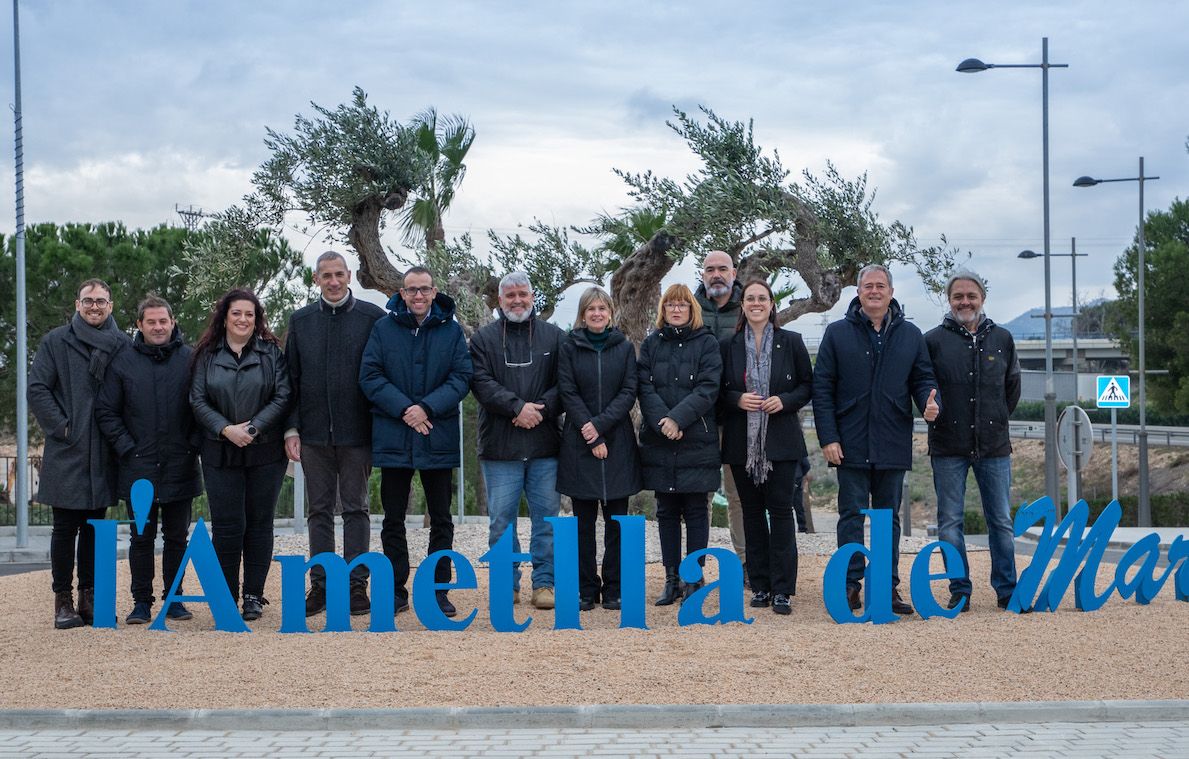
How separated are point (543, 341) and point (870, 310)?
205 cm

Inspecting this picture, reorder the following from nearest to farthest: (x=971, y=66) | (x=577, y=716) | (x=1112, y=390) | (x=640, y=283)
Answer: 1. (x=577, y=716)
2. (x=640, y=283)
3. (x=971, y=66)
4. (x=1112, y=390)

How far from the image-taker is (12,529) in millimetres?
19391

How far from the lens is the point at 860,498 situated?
783 centimetres

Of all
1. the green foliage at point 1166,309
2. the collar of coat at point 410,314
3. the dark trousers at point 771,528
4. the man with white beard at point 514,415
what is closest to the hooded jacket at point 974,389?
the dark trousers at point 771,528

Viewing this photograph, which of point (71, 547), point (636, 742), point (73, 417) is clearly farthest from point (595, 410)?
point (71, 547)

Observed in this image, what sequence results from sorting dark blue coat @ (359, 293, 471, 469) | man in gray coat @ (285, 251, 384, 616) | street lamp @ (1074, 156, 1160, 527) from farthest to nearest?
street lamp @ (1074, 156, 1160, 527) < man in gray coat @ (285, 251, 384, 616) < dark blue coat @ (359, 293, 471, 469)

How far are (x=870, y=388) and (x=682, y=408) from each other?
1.17 metres

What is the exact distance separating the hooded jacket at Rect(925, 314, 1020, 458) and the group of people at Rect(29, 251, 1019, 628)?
0.01 m

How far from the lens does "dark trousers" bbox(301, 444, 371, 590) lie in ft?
25.1

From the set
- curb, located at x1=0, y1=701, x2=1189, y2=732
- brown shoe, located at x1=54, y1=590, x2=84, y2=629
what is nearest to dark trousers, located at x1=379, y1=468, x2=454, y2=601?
brown shoe, located at x1=54, y1=590, x2=84, y2=629

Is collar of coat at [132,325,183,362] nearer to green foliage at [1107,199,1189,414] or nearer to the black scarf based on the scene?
the black scarf

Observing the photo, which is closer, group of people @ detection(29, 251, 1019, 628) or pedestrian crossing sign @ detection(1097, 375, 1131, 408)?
group of people @ detection(29, 251, 1019, 628)

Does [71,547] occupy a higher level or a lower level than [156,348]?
lower

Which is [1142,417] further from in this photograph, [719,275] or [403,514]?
[403,514]
